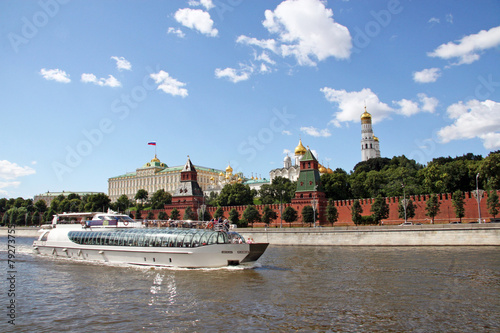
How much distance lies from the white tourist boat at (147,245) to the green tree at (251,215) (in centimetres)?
3441

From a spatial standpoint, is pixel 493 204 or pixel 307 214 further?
pixel 307 214

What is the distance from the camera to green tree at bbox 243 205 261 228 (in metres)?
68.9

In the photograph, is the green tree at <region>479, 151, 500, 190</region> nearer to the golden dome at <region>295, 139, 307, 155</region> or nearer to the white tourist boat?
the white tourist boat

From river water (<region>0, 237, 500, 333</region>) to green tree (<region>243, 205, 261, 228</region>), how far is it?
40.5 m

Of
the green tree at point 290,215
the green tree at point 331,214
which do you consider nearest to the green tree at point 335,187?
the green tree at point 290,215

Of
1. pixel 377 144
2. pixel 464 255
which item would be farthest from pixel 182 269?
pixel 377 144

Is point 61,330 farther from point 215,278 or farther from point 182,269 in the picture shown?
point 182,269

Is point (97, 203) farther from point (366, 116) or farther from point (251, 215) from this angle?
point (366, 116)

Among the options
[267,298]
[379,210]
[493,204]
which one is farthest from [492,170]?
[267,298]

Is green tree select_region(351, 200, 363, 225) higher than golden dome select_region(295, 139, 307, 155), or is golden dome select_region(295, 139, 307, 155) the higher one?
golden dome select_region(295, 139, 307, 155)

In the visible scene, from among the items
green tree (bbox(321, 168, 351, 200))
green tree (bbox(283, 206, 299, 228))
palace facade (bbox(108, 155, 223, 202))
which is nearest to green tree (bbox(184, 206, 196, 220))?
green tree (bbox(283, 206, 299, 228))

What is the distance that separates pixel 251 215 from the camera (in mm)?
68812

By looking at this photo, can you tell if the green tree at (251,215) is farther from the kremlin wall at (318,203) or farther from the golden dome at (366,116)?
the golden dome at (366,116)

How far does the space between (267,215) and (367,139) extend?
70.3m
